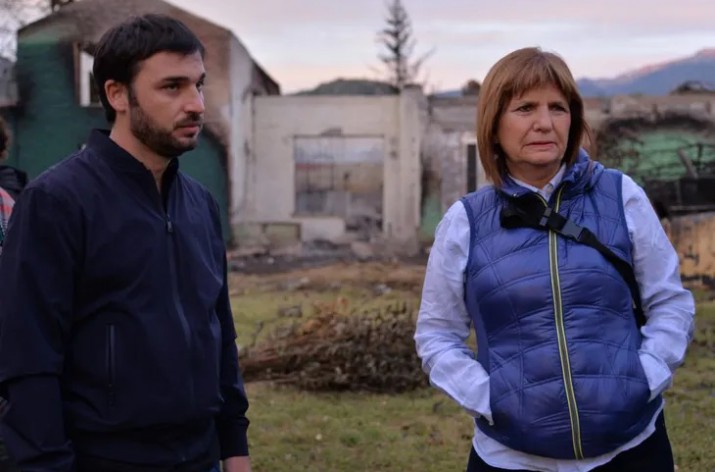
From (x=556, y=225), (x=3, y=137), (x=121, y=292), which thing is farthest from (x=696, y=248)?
(x=121, y=292)

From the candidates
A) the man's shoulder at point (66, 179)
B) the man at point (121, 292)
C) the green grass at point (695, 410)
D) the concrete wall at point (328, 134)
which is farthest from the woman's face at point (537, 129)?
the concrete wall at point (328, 134)

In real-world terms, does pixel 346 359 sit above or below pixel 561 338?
below

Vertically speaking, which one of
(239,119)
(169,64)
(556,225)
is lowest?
(556,225)

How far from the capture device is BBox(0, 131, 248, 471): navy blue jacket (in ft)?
7.00

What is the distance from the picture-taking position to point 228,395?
2.67 meters

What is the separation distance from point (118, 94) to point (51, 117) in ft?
71.6

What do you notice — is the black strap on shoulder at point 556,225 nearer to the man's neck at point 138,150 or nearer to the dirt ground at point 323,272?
the man's neck at point 138,150

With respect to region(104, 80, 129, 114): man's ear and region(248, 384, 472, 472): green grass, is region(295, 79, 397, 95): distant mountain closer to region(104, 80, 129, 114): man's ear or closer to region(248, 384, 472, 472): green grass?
region(248, 384, 472, 472): green grass

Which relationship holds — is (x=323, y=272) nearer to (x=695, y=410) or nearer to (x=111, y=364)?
(x=695, y=410)

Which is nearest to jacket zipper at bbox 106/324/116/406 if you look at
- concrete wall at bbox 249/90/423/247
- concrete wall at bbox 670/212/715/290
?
concrete wall at bbox 670/212/715/290

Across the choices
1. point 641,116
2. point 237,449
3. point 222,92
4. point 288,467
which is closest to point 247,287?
point 222,92

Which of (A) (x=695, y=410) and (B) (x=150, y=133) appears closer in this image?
(B) (x=150, y=133)

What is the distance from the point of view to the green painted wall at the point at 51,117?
22.8 m

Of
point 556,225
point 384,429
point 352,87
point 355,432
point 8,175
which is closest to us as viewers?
point 556,225
